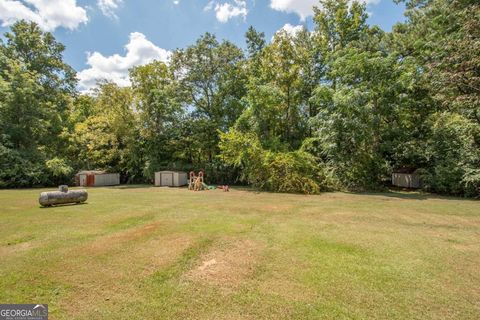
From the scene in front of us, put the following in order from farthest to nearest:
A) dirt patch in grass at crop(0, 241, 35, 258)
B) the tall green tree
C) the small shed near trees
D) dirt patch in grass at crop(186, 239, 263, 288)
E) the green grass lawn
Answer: the tall green tree
the small shed near trees
dirt patch in grass at crop(0, 241, 35, 258)
dirt patch in grass at crop(186, 239, 263, 288)
the green grass lawn

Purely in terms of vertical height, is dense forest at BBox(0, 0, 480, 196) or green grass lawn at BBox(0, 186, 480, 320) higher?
dense forest at BBox(0, 0, 480, 196)

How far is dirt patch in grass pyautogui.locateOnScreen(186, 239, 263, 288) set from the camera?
393cm

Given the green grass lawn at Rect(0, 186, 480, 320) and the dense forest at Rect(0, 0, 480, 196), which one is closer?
the green grass lawn at Rect(0, 186, 480, 320)

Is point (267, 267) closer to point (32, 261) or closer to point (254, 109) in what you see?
point (32, 261)

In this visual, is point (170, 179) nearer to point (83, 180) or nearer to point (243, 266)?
point (83, 180)

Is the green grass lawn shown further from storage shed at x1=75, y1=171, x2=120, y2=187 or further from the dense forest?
storage shed at x1=75, y1=171, x2=120, y2=187

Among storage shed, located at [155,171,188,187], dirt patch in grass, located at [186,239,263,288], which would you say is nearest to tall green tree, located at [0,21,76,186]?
storage shed, located at [155,171,188,187]

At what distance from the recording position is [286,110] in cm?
1938

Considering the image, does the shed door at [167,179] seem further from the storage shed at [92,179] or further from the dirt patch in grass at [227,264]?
the dirt patch in grass at [227,264]

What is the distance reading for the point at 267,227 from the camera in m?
6.70

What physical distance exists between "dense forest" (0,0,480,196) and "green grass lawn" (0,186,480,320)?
7869mm

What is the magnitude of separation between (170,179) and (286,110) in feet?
34.1

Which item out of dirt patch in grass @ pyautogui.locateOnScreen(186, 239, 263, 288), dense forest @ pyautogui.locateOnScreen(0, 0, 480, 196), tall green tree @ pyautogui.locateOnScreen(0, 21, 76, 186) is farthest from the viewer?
tall green tree @ pyautogui.locateOnScreen(0, 21, 76, 186)

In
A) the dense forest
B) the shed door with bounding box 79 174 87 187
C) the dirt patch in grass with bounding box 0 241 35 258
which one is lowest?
the dirt patch in grass with bounding box 0 241 35 258
